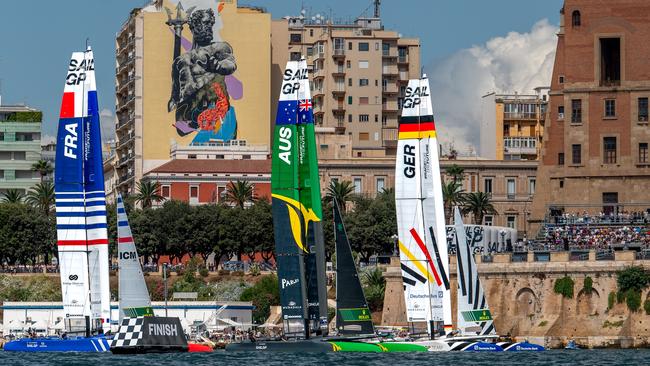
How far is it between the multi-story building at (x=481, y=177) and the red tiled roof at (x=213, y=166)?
27.3 ft

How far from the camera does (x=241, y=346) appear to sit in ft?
336

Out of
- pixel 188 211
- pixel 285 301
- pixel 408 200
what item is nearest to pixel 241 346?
pixel 285 301

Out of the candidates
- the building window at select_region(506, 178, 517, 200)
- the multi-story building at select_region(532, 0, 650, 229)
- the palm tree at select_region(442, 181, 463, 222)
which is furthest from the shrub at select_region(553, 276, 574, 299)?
the building window at select_region(506, 178, 517, 200)

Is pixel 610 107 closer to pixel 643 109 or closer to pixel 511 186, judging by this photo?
pixel 643 109

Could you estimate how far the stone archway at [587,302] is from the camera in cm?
11488

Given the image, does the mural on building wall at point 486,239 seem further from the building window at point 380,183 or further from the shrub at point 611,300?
the building window at point 380,183

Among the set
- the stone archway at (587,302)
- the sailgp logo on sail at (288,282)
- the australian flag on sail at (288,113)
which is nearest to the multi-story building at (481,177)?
the stone archway at (587,302)

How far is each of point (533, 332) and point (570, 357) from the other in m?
13.8

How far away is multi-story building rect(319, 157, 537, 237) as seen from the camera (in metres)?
188

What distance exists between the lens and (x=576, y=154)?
446ft

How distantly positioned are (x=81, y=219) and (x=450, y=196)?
69384mm

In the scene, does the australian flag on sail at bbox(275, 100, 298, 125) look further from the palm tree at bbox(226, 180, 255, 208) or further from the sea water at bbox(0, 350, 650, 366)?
the palm tree at bbox(226, 180, 255, 208)

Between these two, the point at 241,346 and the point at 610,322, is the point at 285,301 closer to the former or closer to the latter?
the point at 241,346

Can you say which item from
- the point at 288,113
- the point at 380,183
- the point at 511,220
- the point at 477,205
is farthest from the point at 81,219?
the point at 511,220
